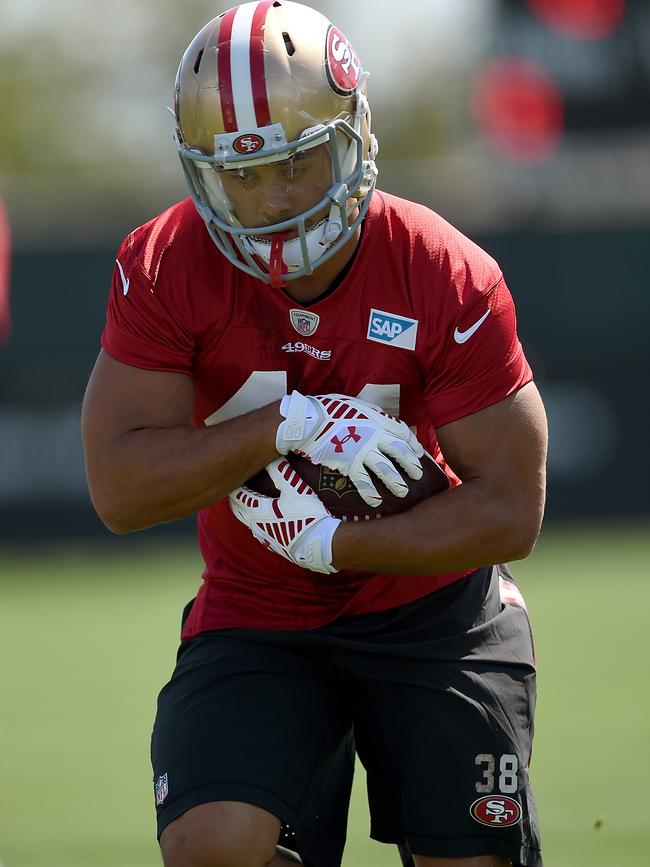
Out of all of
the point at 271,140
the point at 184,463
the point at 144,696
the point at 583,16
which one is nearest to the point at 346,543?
the point at 184,463

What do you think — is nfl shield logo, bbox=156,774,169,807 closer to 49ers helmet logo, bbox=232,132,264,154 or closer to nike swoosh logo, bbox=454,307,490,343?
nike swoosh logo, bbox=454,307,490,343

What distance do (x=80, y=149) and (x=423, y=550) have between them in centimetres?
3991

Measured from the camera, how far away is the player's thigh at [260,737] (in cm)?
363

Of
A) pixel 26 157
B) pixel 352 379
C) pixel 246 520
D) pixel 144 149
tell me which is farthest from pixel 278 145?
pixel 26 157

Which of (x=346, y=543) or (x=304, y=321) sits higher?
(x=304, y=321)

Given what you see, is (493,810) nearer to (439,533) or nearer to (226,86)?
(439,533)

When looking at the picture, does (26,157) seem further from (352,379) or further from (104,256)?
(352,379)

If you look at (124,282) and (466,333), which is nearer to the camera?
(466,333)

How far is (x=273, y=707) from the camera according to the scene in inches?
149

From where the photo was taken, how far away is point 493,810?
378 centimetres

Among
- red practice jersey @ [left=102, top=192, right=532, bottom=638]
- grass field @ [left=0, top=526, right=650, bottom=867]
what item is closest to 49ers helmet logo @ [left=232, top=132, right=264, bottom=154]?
red practice jersey @ [left=102, top=192, right=532, bottom=638]

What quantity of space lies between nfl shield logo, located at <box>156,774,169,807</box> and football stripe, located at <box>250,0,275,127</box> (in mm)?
1601

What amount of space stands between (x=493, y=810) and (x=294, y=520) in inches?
35.0

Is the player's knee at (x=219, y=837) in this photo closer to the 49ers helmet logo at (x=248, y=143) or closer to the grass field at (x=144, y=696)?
the 49ers helmet logo at (x=248, y=143)
